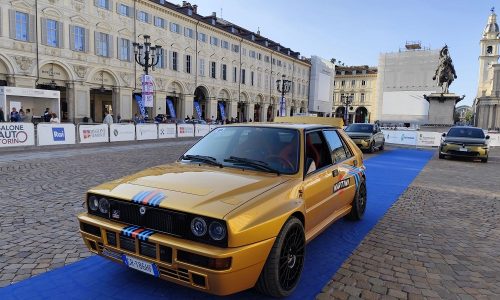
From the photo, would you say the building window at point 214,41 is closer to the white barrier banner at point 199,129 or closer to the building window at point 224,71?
the building window at point 224,71

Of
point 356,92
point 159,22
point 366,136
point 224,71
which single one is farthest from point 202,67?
point 356,92

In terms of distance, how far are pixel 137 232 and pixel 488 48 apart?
12149 cm

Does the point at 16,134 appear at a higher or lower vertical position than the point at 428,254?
higher

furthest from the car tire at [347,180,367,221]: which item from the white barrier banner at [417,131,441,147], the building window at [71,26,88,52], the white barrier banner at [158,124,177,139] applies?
the building window at [71,26,88,52]

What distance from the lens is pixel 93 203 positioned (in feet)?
11.4

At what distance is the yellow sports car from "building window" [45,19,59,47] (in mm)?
33414

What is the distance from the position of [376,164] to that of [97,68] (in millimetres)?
30828

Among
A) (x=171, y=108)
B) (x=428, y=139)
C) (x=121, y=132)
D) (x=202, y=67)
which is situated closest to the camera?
(x=121, y=132)

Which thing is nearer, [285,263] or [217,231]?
[217,231]

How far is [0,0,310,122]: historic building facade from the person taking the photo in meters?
30.2

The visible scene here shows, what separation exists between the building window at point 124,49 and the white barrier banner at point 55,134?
23404 millimetres

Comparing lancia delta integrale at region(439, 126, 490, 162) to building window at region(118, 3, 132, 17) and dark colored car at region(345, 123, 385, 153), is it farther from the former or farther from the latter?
building window at region(118, 3, 132, 17)

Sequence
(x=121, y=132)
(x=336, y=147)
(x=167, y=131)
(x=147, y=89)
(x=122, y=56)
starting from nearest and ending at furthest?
(x=336, y=147) < (x=121, y=132) < (x=147, y=89) < (x=167, y=131) < (x=122, y=56)

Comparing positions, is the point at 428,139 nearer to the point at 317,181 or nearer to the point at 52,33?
the point at 317,181
